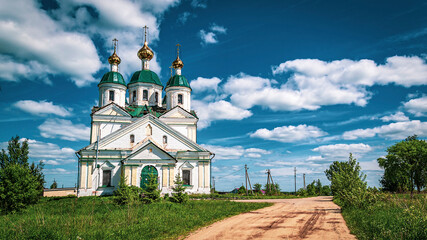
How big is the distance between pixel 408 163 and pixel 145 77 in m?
35.6

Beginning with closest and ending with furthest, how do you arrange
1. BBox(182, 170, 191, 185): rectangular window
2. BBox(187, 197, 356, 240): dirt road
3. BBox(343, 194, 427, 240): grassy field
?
1. BBox(343, 194, 427, 240): grassy field
2. BBox(187, 197, 356, 240): dirt road
3. BBox(182, 170, 191, 185): rectangular window

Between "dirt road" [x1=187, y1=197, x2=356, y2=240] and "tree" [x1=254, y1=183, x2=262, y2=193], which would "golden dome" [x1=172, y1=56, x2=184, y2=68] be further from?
"dirt road" [x1=187, y1=197, x2=356, y2=240]

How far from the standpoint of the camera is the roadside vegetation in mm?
8235

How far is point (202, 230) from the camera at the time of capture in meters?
10.4

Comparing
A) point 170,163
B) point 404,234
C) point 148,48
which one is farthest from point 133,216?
point 148,48

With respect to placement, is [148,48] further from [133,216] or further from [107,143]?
[133,216]

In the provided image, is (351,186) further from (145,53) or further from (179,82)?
(145,53)

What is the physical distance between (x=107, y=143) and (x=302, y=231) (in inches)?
898

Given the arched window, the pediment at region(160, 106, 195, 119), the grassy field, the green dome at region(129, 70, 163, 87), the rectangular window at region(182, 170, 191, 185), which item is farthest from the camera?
the green dome at region(129, 70, 163, 87)

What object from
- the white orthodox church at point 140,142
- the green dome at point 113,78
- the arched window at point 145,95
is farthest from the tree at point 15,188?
the arched window at point 145,95

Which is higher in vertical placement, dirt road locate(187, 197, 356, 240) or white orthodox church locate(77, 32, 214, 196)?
white orthodox church locate(77, 32, 214, 196)

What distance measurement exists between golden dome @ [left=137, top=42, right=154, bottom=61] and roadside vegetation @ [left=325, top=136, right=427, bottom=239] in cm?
2824

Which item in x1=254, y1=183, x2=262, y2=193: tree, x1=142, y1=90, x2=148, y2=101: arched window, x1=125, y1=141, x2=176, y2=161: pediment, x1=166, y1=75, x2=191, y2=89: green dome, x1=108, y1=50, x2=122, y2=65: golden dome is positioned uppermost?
x1=108, y1=50, x2=122, y2=65: golden dome

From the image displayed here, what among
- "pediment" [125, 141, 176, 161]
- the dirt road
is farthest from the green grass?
"pediment" [125, 141, 176, 161]
